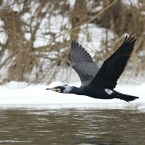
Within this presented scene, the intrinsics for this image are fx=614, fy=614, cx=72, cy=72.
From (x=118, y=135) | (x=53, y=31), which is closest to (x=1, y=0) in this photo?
(x=53, y=31)

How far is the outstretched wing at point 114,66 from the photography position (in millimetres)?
7758

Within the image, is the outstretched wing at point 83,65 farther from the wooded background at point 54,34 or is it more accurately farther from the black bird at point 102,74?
the wooded background at point 54,34

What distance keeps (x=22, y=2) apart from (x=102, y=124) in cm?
711

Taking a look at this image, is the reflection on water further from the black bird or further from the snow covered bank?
the snow covered bank

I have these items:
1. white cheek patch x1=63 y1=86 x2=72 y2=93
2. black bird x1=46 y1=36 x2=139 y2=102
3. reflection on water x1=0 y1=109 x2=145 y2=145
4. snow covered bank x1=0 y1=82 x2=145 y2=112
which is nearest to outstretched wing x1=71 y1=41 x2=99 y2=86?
black bird x1=46 y1=36 x2=139 y2=102

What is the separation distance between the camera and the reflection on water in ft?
21.0

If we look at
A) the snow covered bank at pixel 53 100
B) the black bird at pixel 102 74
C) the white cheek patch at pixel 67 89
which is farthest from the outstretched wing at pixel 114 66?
the snow covered bank at pixel 53 100

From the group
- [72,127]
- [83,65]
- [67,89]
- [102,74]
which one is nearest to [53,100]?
[83,65]

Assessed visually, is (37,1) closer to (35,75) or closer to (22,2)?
(22,2)

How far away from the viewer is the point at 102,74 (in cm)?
816

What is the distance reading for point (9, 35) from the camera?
13.9m

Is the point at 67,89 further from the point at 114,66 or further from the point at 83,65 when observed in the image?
the point at 83,65

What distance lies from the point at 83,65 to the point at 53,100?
1.57m

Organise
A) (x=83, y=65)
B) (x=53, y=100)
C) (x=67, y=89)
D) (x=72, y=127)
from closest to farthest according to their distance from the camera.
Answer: (x=72, y=127) → (x=67, y=89) → (x=83, y=65) → (x=53, y=100)
